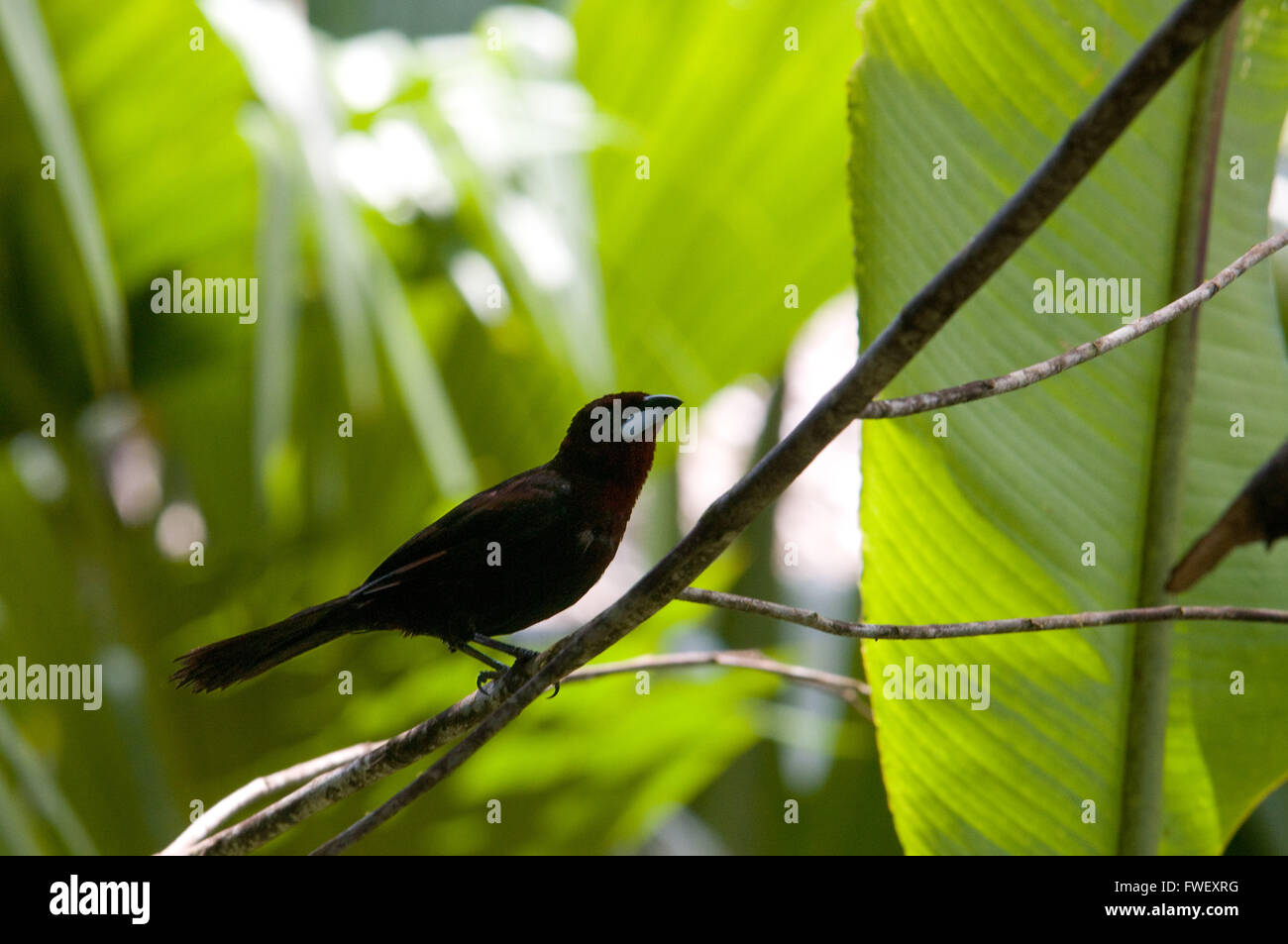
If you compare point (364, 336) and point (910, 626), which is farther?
point (364, 336)

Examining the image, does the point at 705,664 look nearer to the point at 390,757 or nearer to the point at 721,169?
the point at 390,757

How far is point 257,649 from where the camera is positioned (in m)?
0.88

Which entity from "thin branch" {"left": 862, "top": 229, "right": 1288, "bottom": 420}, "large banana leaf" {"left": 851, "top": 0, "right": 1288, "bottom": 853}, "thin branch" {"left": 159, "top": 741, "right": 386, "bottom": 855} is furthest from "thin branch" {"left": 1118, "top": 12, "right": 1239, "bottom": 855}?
"thin branch" {"left": 159, "top": 741, "right": 386, "bottom": 855}

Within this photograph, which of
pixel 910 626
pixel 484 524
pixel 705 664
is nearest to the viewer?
pixel 910 626

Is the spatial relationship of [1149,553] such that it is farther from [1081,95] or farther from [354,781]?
[354,781]

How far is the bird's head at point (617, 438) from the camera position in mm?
1028

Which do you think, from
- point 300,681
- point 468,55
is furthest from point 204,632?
point 468,55

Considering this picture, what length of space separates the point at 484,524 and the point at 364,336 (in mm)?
1039

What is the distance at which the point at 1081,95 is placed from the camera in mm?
1147

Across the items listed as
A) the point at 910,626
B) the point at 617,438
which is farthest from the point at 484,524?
the point at 910,626

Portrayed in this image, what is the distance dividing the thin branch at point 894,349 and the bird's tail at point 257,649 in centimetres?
19

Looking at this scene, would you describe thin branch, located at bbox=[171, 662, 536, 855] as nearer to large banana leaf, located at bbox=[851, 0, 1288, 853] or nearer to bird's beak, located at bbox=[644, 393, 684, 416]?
bird's beak, located at bbox=[644, 393, 684, 416]

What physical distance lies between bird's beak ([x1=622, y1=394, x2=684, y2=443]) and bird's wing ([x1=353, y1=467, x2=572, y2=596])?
84 mm

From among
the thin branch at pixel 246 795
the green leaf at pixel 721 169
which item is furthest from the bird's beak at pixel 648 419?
the green leaf at pixel 721 169
